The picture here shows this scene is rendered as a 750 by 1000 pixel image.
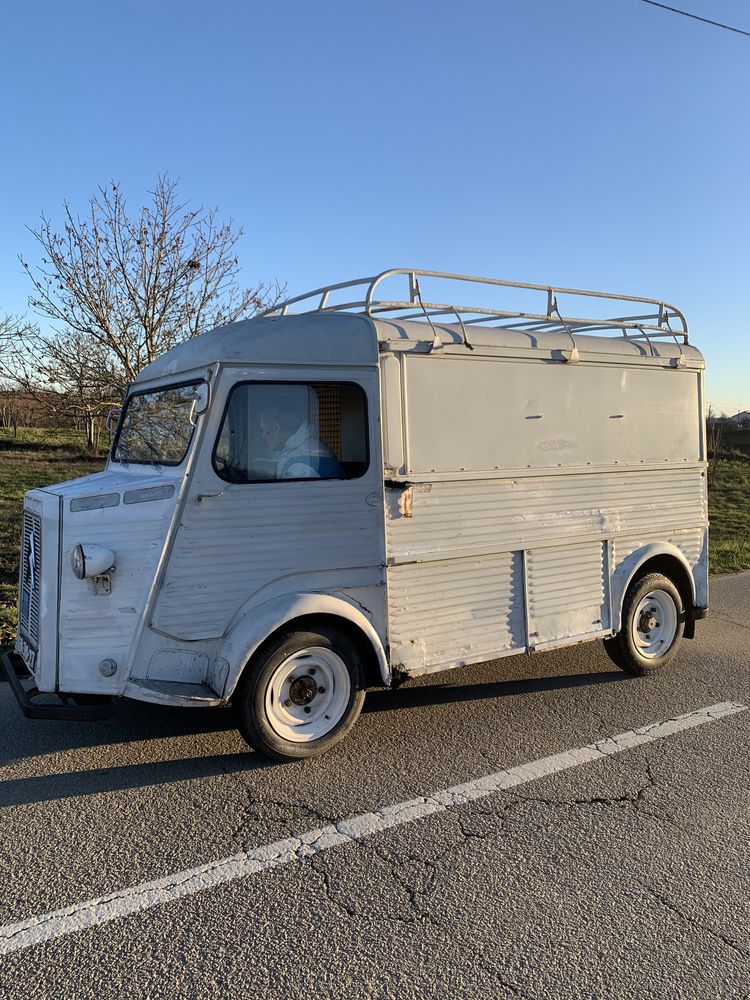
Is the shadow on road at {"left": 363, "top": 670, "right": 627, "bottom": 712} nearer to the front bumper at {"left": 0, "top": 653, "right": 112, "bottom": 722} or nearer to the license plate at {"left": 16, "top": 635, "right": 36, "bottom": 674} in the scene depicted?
the front bumper at {"left": 0, "top": 653, "right": 112, "bottom": 722}

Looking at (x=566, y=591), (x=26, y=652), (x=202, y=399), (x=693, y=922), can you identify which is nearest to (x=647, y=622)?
(x=566, y=591)

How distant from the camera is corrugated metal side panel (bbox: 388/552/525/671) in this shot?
497cm

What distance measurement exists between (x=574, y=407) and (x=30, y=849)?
4.50 metres

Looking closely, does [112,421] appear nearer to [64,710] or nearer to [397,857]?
[64,710]

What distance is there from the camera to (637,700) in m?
5.92

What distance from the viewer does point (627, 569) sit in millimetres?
6258

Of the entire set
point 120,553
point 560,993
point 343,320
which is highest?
point 343,320

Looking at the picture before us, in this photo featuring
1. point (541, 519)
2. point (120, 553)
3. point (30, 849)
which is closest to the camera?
point (30, 849)

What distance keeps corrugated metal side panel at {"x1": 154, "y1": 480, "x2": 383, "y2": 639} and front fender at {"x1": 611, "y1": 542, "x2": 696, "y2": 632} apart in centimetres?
231

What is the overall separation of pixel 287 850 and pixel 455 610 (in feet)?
6.62

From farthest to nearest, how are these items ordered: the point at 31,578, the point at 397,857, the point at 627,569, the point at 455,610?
the point at 627,569
the point at 455,610
the point at 31,578
the point at 397,857

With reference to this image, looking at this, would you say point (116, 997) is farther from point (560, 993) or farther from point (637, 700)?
point (637, 700)

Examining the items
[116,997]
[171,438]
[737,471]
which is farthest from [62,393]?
[737,471]

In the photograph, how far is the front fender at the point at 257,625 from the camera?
4363 millimetres
